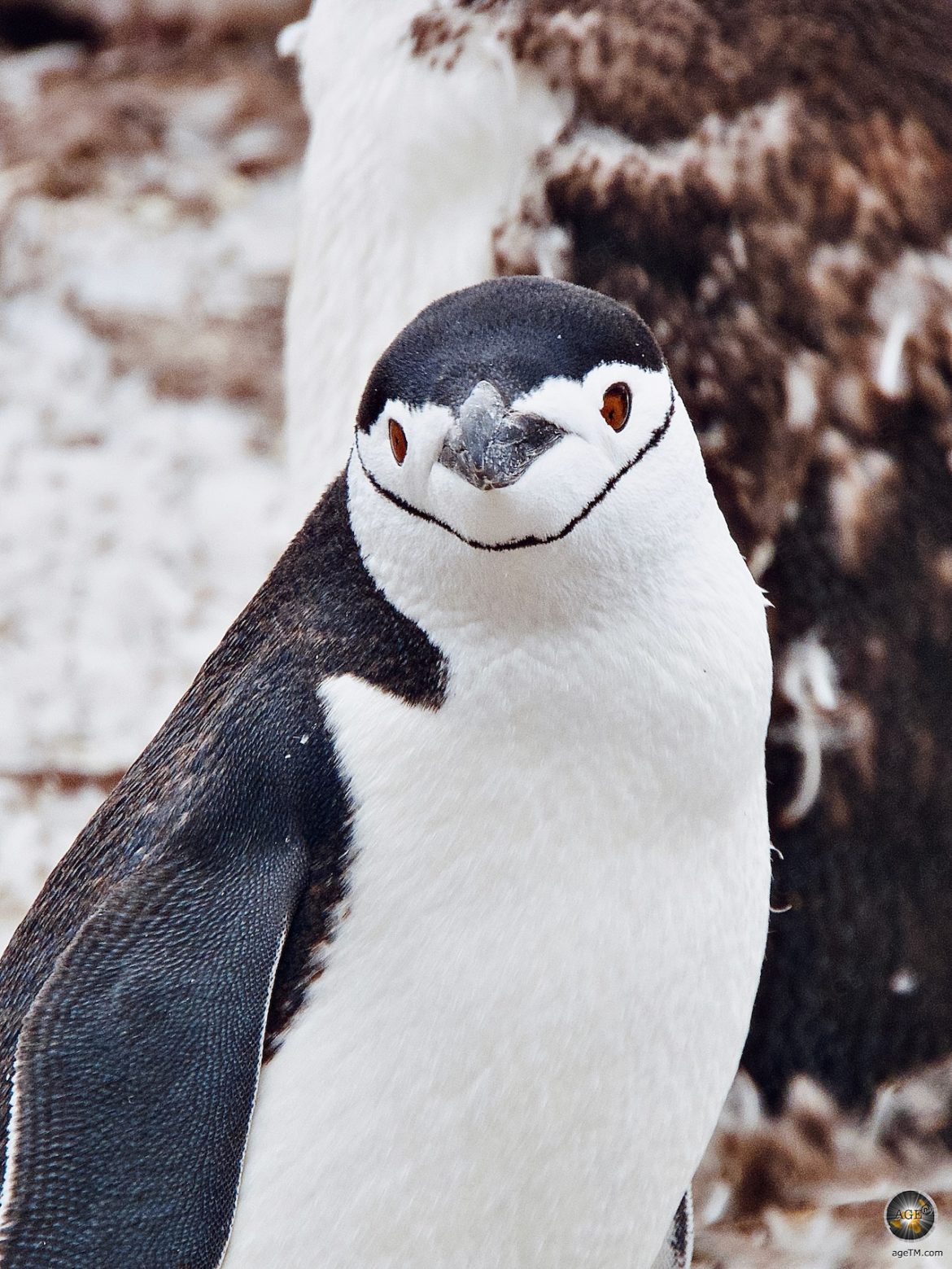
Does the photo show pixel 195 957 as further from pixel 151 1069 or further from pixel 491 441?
pixel 491 441

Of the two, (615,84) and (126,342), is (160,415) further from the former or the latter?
(615,84)

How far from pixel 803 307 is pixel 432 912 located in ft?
3.25

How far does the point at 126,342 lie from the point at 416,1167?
10.9 ft

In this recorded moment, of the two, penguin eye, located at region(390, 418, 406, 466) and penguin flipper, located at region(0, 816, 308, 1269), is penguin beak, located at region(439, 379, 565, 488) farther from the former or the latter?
penguin flipper, located at region(0, 816, 308, 1269)

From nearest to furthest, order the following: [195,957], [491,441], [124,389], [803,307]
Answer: [491,441] < [195,957] < [803,307] < [124,389]

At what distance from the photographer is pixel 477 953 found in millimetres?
1525

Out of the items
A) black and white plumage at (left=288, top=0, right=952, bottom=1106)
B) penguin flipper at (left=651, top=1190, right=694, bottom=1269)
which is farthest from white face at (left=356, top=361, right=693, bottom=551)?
penguin flipper at (left=651, top=1190, right=694, bottom=1269)

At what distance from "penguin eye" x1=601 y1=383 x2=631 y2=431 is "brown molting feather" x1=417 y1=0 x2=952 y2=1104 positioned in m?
0.72

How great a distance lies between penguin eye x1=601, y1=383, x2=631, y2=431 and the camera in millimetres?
1386

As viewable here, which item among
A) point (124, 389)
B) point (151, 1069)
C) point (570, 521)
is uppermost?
point (570, 521)

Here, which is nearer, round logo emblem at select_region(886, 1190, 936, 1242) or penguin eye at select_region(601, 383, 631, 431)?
penguin eye at select_region(601, 383, 631, 431)

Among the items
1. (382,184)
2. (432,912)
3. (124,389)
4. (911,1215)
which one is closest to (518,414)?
(432,912)

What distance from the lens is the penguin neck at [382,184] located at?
215cm

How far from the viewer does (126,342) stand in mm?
4461
